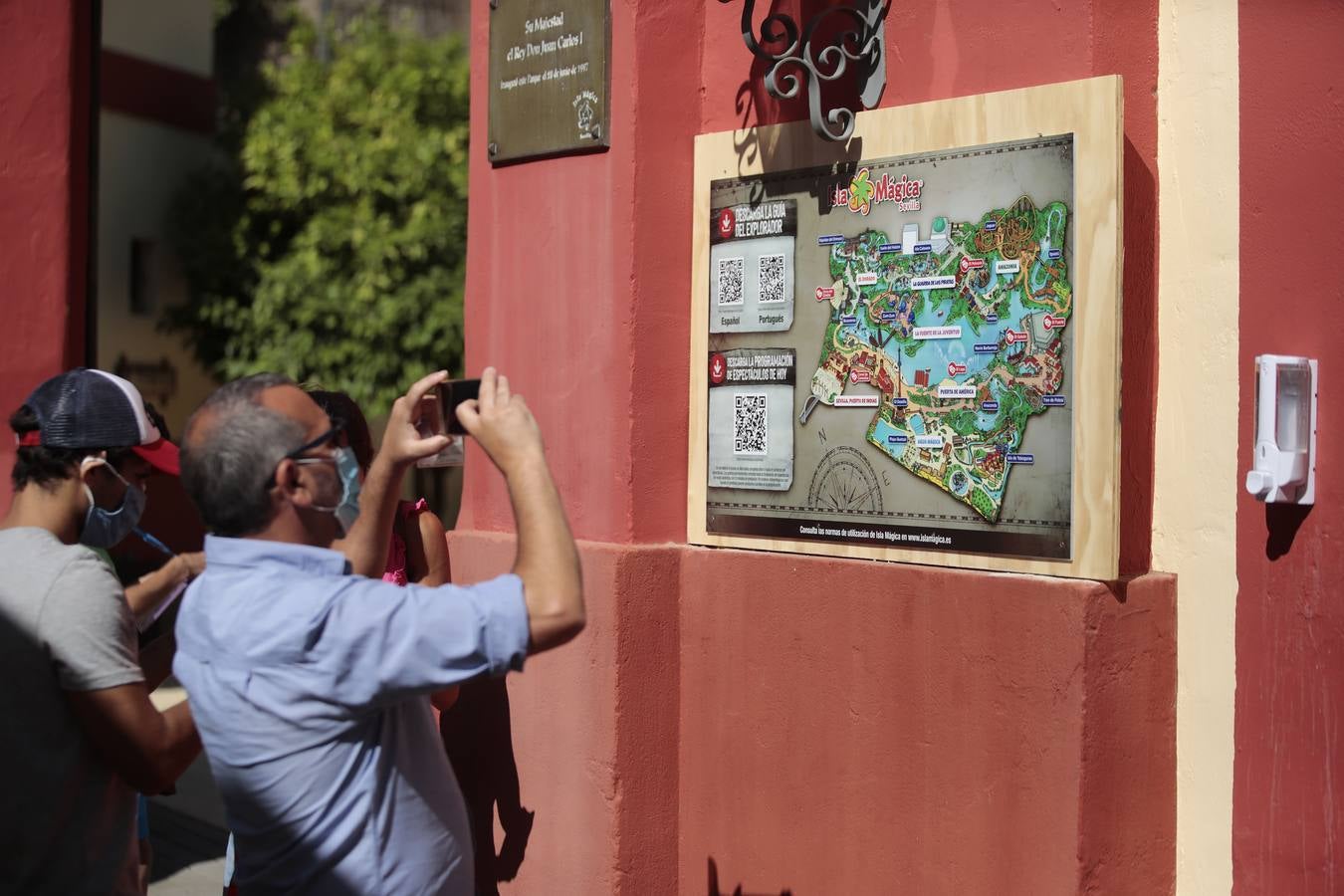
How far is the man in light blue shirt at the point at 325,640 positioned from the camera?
2102 millimetres

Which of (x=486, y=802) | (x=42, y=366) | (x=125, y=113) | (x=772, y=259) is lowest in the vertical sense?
(x=486, y=802)

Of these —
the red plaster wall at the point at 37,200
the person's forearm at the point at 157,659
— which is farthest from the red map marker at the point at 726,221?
the red plaster wall at the point at 37,200

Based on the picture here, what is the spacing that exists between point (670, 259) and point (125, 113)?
13330mm

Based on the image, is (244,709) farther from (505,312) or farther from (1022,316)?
(505,312)

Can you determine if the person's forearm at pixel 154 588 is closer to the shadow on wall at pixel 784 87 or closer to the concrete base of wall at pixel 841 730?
the concrete base of wall at pixel 841 730

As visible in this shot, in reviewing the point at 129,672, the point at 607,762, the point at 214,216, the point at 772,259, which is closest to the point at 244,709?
the point at 129,672

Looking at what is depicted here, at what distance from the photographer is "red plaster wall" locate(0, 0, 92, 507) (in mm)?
4980

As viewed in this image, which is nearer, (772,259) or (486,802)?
(772,259)

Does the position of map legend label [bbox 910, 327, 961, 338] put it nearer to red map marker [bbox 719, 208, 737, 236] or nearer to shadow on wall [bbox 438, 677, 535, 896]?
red map marker [bbox 719, 208, 737, 236]

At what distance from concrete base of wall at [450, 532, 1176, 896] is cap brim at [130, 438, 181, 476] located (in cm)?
160

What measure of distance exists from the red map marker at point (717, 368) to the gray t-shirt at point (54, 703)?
2216mm

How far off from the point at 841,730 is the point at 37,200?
3497mm

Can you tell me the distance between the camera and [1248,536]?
3545mm

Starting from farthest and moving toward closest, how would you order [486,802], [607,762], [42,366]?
1. [42,366]
2. [486,802]
3. [607,762]
